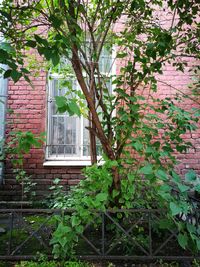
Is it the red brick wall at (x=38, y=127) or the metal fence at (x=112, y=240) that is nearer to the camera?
the metal fence at (x=112, y=240)

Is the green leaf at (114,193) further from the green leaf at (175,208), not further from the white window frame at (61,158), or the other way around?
the white window frame at (61,158)

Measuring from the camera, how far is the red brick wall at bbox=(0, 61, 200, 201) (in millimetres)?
3883

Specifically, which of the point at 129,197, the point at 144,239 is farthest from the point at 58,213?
the point at 144,239

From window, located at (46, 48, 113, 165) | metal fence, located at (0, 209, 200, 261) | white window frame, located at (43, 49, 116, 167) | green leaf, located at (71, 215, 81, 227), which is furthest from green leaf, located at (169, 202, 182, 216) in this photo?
window, located at (46, 48, 113, 165)

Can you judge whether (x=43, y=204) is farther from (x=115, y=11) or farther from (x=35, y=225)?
(x=115, y=11)

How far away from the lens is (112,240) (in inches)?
89.1

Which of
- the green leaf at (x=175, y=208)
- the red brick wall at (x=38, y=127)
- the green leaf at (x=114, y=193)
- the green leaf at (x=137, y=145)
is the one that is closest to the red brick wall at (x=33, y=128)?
the red brick wall at (x=38, y=127)

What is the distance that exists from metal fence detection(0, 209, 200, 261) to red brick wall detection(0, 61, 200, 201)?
124 centimetres

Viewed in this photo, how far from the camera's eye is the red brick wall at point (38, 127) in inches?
153

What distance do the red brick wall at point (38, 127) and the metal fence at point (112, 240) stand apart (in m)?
1.24

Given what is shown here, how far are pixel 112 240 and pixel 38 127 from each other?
91.3 inches

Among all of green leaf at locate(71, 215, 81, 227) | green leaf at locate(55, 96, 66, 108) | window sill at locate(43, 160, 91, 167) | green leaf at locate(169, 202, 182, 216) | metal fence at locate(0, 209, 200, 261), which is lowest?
metal fence at locate(0, 209, 200, 261)

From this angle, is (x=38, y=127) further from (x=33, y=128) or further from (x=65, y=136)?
(x=65, y=136)

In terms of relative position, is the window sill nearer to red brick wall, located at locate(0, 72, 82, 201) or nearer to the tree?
red brick wall, located at locate(0, 72, 82, 201)
